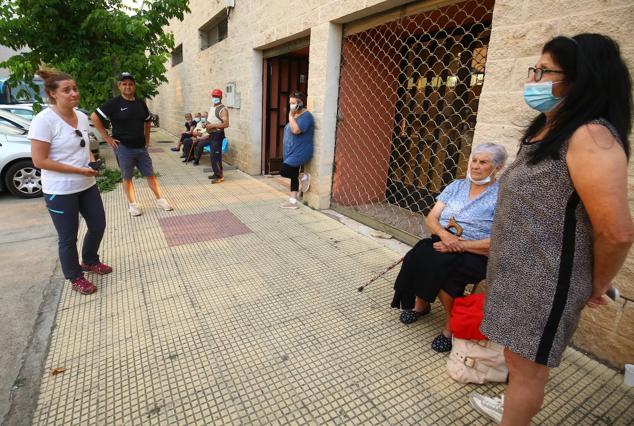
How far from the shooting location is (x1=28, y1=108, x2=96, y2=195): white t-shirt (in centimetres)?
236

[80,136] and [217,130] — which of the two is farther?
[217,130]

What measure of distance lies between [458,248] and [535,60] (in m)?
1.31

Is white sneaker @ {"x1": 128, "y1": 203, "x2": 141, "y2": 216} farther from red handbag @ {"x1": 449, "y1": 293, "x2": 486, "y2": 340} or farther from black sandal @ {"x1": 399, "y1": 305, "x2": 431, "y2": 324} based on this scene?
red handbag @ {"x1": 449, "y1": 293, "x2": 486, "y2": 340}

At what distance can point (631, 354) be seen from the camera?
200 centimetres

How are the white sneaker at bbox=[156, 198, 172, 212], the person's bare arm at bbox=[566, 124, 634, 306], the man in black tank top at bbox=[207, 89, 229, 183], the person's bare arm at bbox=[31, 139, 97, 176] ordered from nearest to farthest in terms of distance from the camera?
1. the person's bare arm at bbox=[566, 124, 634, 306]
2. the person's bare arm at bbox=[31, 139, 97, 176]
3. the white sneaker at bbox=[156, 198, 172, 212]
4. the man in black tank top at bbox=[207, 89, 229, 183]

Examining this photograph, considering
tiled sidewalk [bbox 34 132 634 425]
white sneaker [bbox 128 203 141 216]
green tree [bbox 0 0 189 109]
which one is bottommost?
tiled sidewalk [bbox 34 132 634 425]

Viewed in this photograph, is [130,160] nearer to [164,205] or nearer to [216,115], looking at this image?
[164,205]

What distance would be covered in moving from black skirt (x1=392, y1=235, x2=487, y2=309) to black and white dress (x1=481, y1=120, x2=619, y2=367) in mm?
792

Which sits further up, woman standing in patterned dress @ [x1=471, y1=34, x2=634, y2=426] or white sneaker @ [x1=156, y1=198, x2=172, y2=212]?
woman standing in patterned dress @ [x1=471, y1=34, x2=634, y2=426]

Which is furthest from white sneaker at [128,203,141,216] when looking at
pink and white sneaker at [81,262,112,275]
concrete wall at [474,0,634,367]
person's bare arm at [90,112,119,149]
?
concrete wall at [474,0,634,367]

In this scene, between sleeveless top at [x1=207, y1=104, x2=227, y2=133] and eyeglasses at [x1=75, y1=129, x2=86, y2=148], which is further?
sleeveless top at [x1=207, y1=104, x2=227, y2=133]

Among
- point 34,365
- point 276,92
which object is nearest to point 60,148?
point 34,365

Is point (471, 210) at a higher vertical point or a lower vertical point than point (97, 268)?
higher

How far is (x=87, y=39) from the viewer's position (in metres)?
5.88
